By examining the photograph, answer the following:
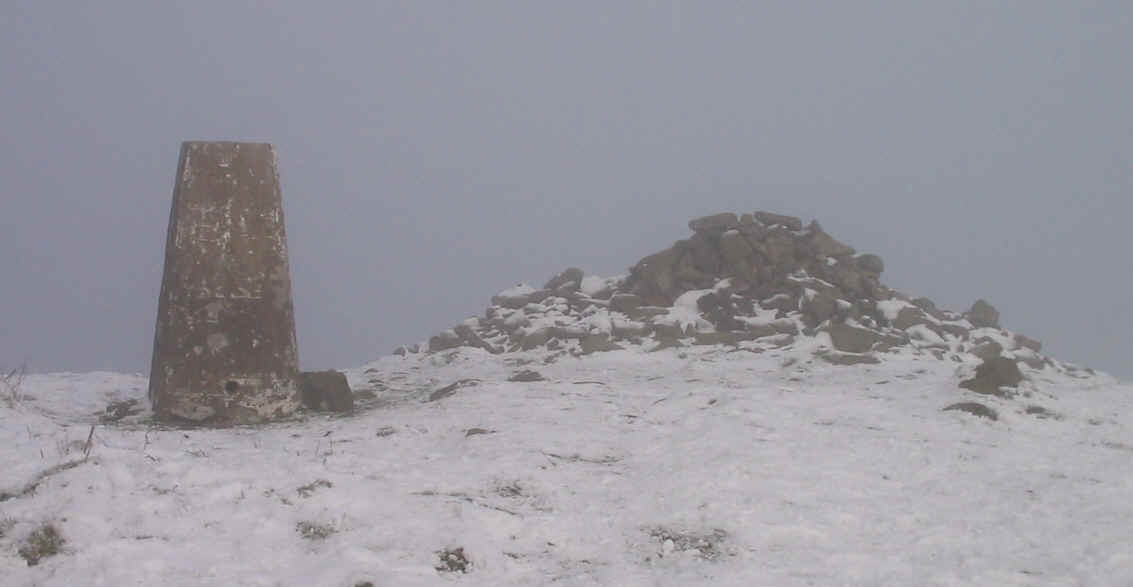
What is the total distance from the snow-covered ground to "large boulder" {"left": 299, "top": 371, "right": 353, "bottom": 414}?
0.48m

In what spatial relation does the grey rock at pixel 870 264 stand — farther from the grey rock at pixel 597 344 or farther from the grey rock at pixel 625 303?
the grey rock at pixel 597 344

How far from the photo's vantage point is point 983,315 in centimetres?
1598

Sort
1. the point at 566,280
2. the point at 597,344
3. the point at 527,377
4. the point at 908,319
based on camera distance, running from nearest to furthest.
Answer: the point at 527,377 < the point at 597,344 < the point at 908,319 < the point at 566,280

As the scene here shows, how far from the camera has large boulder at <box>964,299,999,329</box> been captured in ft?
51.9

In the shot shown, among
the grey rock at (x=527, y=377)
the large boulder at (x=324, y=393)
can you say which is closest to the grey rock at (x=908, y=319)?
the grey rock at (x=527, y=377)

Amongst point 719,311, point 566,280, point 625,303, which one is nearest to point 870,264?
point 719,311

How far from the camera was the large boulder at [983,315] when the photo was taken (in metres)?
15.8

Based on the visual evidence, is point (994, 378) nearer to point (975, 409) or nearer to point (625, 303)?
point (975, 409)

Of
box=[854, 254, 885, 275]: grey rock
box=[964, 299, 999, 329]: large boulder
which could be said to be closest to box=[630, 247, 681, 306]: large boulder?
box=[854, 254, 885, 275]: grey rock

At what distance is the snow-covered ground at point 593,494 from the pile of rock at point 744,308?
4.11 meters

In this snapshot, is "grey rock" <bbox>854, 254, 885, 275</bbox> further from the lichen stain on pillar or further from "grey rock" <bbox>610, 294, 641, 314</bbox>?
the lichen stain on pillar

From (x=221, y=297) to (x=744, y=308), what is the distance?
845 centimetres

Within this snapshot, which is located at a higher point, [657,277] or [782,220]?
[782,220]

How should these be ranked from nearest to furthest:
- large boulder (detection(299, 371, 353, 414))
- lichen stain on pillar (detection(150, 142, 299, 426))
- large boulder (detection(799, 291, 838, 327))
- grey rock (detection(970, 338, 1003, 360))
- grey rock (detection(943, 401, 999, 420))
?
lichen stain on pillar (detection(150, 142, 299, 426)) → grey rock (detection(943, 401, 999, 420)) → large boulder (detection(299, 371, 353, 414)) → grey rock (detection(970, 338, 1003, 360)) → large boulder (detection(799, 291, 838, 327))
